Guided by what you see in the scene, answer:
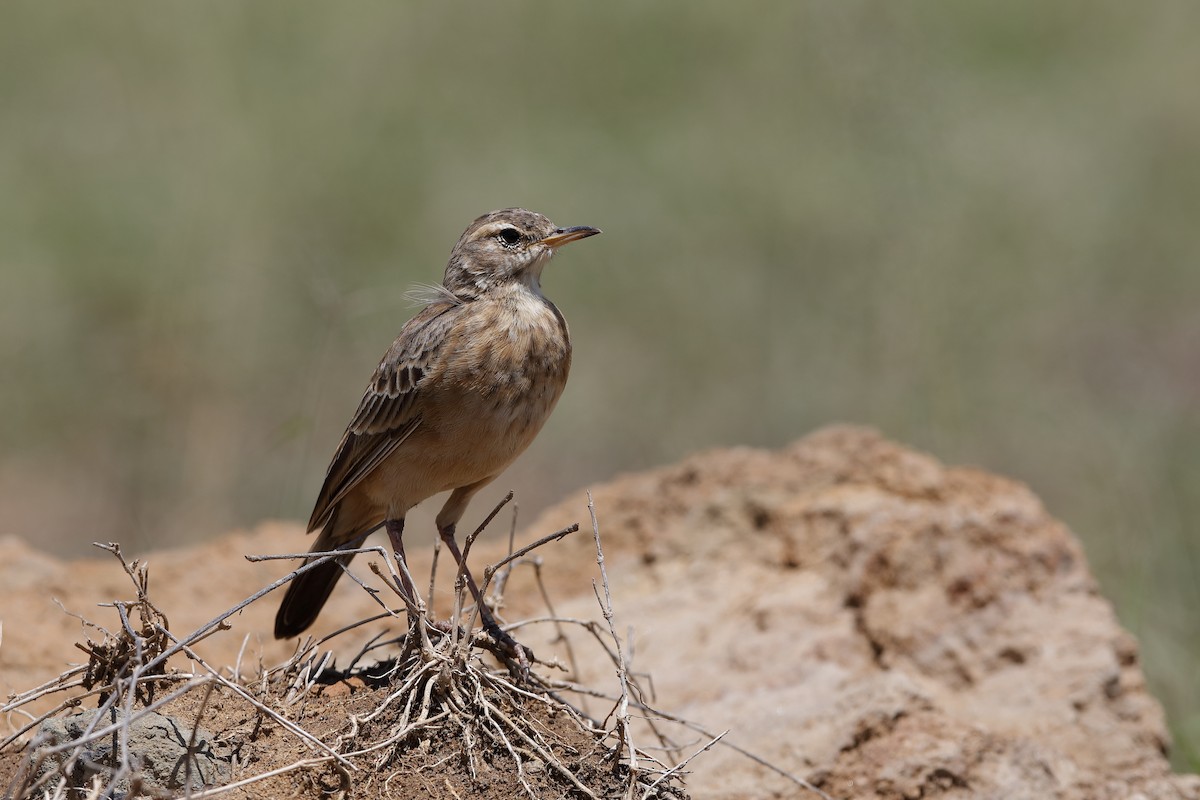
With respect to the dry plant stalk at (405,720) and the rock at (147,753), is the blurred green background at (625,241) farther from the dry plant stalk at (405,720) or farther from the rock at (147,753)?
the rock at (147,753)

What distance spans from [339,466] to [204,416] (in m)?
4.47

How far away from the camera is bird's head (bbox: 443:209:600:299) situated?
19.1ft

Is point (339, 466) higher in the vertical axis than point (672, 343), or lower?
lower

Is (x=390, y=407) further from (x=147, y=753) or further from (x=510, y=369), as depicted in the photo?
(x=147, y=753)

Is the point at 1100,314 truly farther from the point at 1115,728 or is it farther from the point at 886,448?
the point at 1115,728

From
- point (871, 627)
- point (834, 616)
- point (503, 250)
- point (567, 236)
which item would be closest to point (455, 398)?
point (503, 250)

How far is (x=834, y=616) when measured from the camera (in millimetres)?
5777

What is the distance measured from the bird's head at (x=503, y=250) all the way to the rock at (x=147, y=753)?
2622mm

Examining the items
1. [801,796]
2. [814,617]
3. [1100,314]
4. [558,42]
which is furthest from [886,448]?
[558,42]

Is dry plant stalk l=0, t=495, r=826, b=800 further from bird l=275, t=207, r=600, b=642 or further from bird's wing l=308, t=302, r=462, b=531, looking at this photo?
bird's wing l=308, t=302, r=462, b=531

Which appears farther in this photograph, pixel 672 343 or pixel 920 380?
pixel 672 343

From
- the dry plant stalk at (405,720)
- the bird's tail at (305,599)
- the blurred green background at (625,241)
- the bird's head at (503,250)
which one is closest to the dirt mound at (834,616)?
the bird's tail at (305,599)

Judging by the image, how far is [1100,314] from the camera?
12375mm

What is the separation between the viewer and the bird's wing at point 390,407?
17.7 feet
